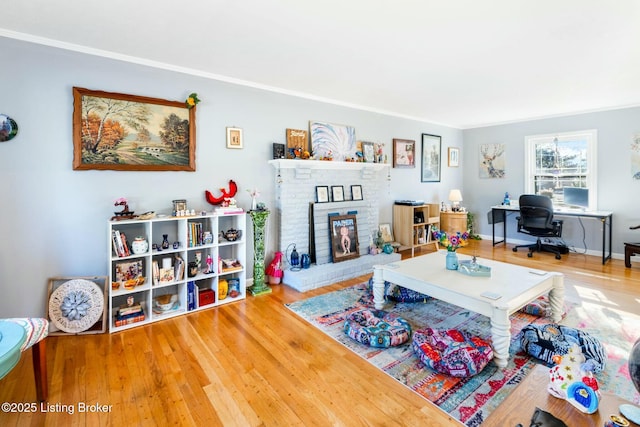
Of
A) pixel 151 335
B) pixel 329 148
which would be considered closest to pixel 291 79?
pixel 329 148

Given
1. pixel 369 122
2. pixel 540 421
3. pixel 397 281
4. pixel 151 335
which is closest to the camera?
pixel 540 421

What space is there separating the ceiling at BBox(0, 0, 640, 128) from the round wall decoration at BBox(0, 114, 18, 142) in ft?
2.18

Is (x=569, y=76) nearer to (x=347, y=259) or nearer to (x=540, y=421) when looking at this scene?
(x=347, y=259)

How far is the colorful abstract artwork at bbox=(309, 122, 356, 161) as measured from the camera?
4.24 m

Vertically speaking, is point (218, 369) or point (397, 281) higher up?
point (397, 281)

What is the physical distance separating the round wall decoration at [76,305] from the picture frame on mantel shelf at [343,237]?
2600mm

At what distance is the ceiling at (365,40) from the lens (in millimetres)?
2109

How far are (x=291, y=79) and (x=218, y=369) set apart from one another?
2.96m

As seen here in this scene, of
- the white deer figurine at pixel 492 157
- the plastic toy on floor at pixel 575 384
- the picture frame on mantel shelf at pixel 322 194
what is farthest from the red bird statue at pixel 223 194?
the white deer figurine at pixel 492 157

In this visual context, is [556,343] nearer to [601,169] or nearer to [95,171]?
[95,171]

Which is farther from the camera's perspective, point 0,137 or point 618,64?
point 618,64

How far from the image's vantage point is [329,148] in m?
4.40

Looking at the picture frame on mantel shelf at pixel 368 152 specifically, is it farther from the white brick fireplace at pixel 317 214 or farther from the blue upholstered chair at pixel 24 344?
the blue upholstered chair at pixel 24 344

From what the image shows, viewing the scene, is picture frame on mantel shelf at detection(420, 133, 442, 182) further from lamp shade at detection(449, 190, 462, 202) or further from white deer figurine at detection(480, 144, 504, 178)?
white deer figurine at detection(480, 144, 504, 178)
